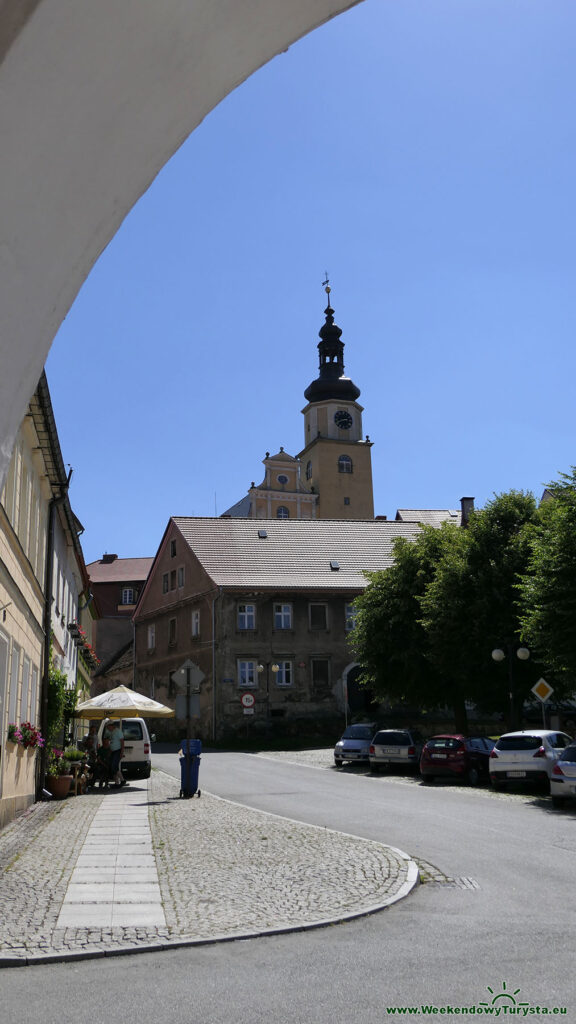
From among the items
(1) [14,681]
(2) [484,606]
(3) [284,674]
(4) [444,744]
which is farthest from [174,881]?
(3) [284,674]

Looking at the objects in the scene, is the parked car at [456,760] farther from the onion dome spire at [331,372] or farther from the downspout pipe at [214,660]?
the onion dome spire at [331,372]

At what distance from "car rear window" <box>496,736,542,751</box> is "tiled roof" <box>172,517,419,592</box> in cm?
2473

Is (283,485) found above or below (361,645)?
above

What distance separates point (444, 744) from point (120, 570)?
188ft

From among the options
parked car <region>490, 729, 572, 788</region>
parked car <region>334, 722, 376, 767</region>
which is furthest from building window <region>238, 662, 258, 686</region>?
parked car <region>490, 729, 572, 788</region>

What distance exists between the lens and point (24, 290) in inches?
75.7

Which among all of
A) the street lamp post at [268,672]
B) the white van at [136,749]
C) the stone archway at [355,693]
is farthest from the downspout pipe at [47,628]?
the stone archway at [355,693]

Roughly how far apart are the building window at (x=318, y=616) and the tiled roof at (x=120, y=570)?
31273 mm

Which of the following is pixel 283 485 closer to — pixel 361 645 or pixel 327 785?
pixel 361 645

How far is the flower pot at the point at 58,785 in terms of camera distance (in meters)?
22.4

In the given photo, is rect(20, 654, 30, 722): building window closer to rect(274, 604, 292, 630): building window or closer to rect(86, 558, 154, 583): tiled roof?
rect(274, 604, 292, 630): building window

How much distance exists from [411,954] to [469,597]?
2617 centimetres

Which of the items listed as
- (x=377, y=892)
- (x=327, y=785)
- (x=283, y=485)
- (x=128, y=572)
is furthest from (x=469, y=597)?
(x=283, y=485)

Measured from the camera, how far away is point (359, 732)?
114 ft
